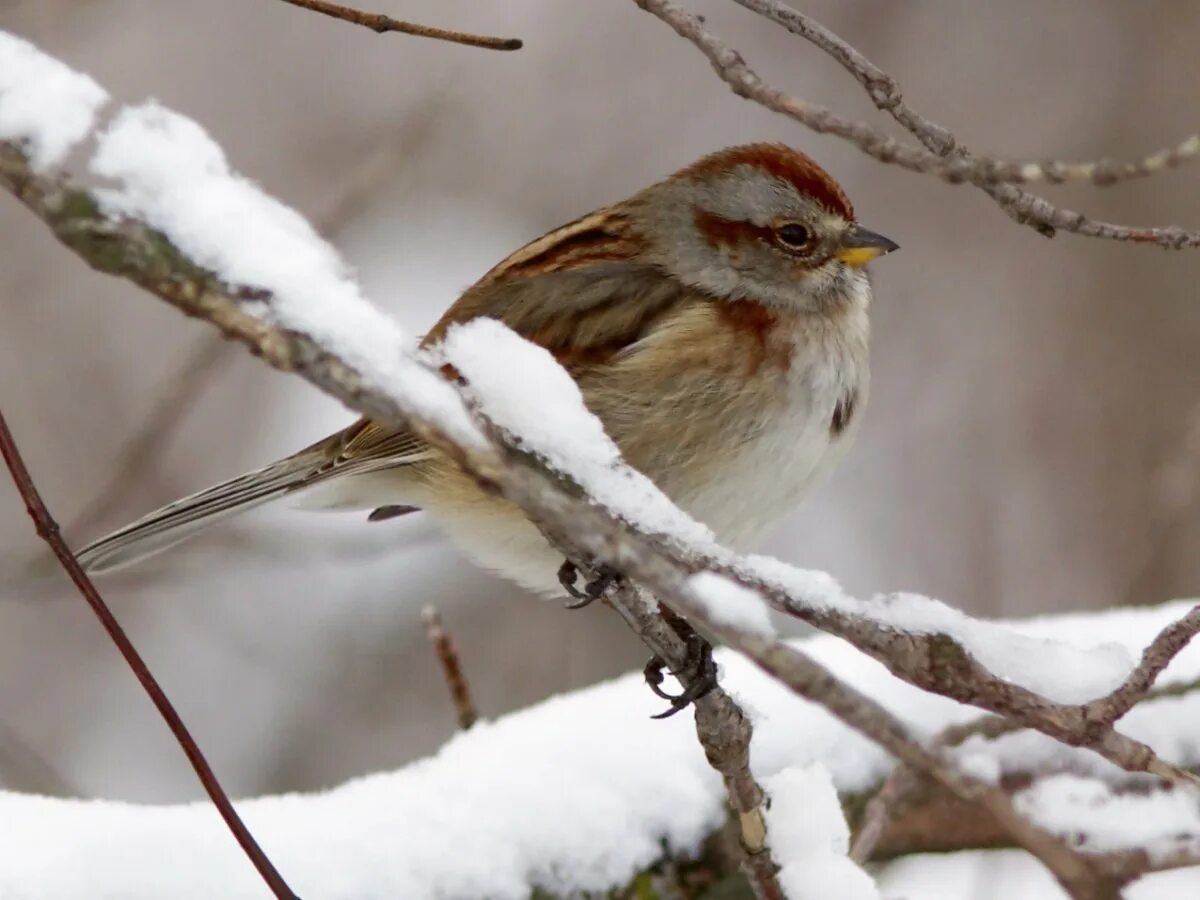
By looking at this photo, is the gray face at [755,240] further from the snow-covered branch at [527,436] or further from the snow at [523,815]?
the snow-covered branch at [527,436]

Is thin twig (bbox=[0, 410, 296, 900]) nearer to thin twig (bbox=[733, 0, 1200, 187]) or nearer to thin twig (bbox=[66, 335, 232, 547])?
thin twig (bbox=[733, 0, 1200, 187])

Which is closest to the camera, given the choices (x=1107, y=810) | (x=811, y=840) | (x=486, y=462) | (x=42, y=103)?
(x=486, y=462)

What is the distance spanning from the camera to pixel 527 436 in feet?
4.98

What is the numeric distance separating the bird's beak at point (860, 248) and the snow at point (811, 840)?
1.51 metres

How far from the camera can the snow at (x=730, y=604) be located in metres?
1.23

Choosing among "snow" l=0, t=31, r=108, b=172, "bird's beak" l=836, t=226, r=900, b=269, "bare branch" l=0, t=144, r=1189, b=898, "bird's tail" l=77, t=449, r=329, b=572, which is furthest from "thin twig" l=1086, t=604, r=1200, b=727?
"bird's tail" l=77, t=449, r=329, b=572

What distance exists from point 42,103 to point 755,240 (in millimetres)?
2152

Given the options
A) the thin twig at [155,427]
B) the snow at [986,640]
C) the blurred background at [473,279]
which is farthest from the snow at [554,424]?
the blurred background at [473,279]

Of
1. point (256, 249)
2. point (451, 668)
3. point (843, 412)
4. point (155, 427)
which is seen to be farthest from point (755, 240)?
point (256, 249)

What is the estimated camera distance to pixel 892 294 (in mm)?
6734

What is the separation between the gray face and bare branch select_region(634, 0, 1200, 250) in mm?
1341

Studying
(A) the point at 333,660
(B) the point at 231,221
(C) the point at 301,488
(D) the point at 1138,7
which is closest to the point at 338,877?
(C) the point at 301,488

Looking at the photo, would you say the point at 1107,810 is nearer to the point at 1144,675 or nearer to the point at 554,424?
the point at 1144,675

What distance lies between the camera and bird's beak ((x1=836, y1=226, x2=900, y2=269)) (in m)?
3.33
